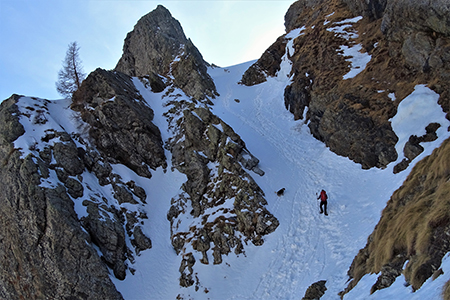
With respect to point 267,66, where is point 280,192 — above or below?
below

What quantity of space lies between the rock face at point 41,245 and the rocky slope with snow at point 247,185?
100 mm

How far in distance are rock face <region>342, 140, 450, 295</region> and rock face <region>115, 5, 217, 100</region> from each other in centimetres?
3655

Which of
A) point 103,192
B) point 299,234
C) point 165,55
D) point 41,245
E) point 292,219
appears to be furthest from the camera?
point 165,55

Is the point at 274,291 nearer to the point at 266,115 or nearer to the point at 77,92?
the point at 266,115

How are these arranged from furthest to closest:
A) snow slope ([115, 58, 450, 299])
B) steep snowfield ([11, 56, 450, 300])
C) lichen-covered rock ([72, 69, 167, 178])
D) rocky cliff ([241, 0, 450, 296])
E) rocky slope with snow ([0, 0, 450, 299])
→ 1. lichen-covered rock ([72, 69, 167, 178])
2. snow slope ([115, 58, 450, 299])
3. steep snowfield ([11, 56, 450, 300])
4. rocky slope with snow ([0, 0, 450, 299])
5. rocky cliff ([241, 0, 450, 296])

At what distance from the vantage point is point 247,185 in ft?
79.3

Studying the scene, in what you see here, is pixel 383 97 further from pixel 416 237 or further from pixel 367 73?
pixel 416 237

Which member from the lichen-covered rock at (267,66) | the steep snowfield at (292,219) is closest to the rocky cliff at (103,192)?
the steep snowfield at (292,219)

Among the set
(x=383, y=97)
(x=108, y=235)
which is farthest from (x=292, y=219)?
(x=108, y=235)

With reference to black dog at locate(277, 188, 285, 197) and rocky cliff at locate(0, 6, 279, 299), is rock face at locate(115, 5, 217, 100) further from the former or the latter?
black dog at locate(277, 188, 285, 197)

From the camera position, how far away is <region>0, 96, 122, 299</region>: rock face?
20203 mm

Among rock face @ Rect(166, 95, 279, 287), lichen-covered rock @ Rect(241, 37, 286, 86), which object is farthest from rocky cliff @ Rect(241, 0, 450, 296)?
rock face @ Rect(166, 95, 279, 287)

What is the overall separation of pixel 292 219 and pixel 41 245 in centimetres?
1789

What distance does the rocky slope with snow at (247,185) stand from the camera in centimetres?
1571
